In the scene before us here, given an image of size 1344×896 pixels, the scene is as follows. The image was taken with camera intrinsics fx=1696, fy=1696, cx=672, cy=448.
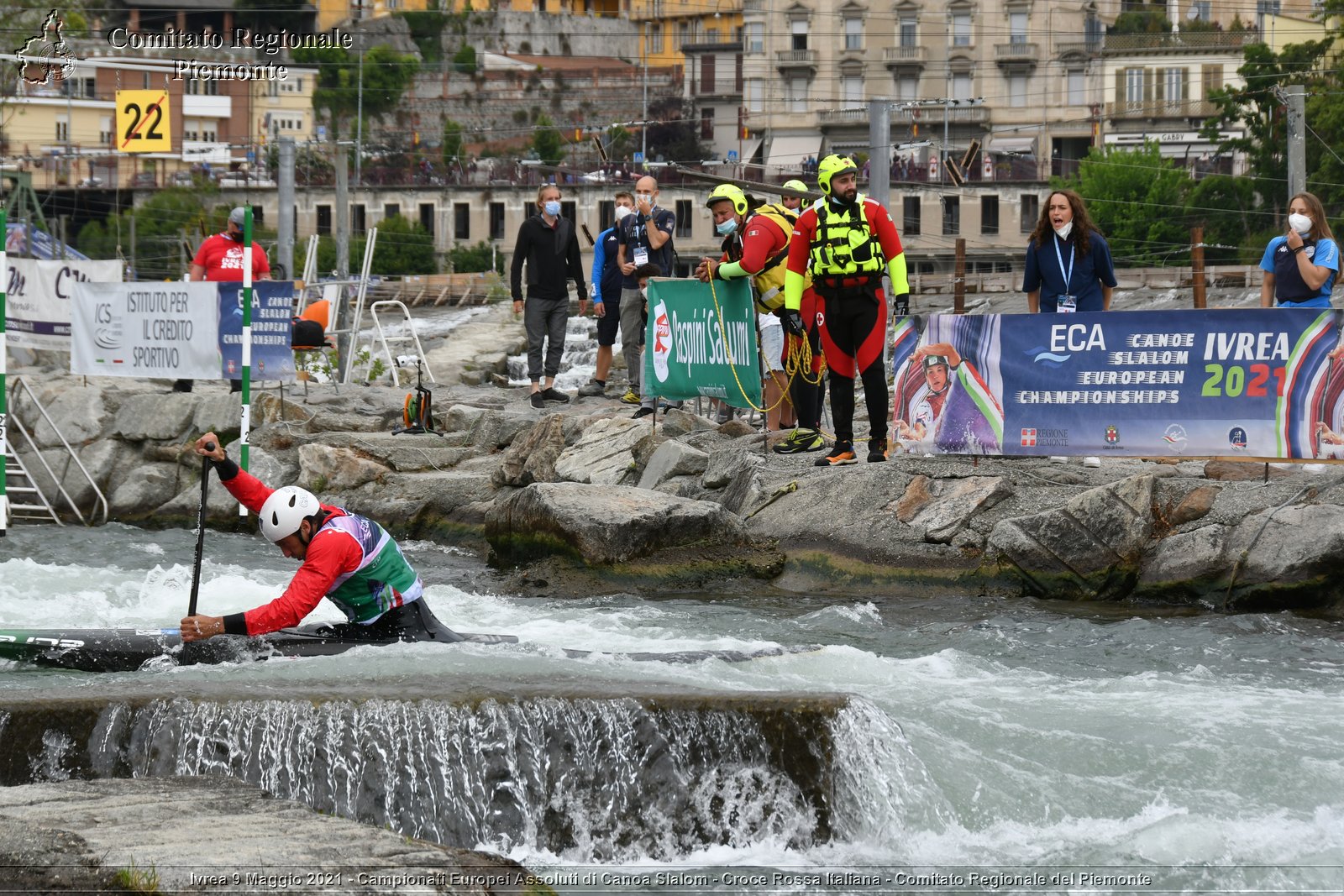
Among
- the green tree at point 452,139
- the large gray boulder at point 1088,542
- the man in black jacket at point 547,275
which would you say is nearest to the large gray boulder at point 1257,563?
the large gray boulder at point 1088,542

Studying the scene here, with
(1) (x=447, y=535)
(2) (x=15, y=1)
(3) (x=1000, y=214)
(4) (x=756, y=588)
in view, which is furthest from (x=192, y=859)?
(3) (x=1000, y=214)

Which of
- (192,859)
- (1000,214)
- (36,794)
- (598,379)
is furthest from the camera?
(1000,214)

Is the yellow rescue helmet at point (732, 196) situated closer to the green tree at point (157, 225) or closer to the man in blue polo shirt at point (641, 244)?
the man in blue polo shirt at point (641, 244)

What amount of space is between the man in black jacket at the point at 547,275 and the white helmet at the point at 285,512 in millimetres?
8515

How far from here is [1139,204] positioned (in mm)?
71688

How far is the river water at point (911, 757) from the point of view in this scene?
6.93 meters

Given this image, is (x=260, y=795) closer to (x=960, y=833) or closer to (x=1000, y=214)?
(x=960, y=833)

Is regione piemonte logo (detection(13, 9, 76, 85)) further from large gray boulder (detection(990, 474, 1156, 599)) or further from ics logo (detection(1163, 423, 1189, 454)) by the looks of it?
ics logo (detection(1163, 423, 1189, 454))

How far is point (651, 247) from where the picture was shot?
53.8 feet

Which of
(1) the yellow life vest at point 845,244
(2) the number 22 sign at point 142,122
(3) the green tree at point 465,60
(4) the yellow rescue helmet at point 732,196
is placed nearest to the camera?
(1) the yellow life vest at point 845,244

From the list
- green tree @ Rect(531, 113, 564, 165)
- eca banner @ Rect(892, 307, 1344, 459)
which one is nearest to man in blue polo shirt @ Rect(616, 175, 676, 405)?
eca banner @ Rect(892, 307, 1344, 459)

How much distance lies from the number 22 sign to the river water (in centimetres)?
2823

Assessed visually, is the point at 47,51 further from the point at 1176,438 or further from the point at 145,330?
the point at 1176,438

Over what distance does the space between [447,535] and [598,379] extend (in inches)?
132
